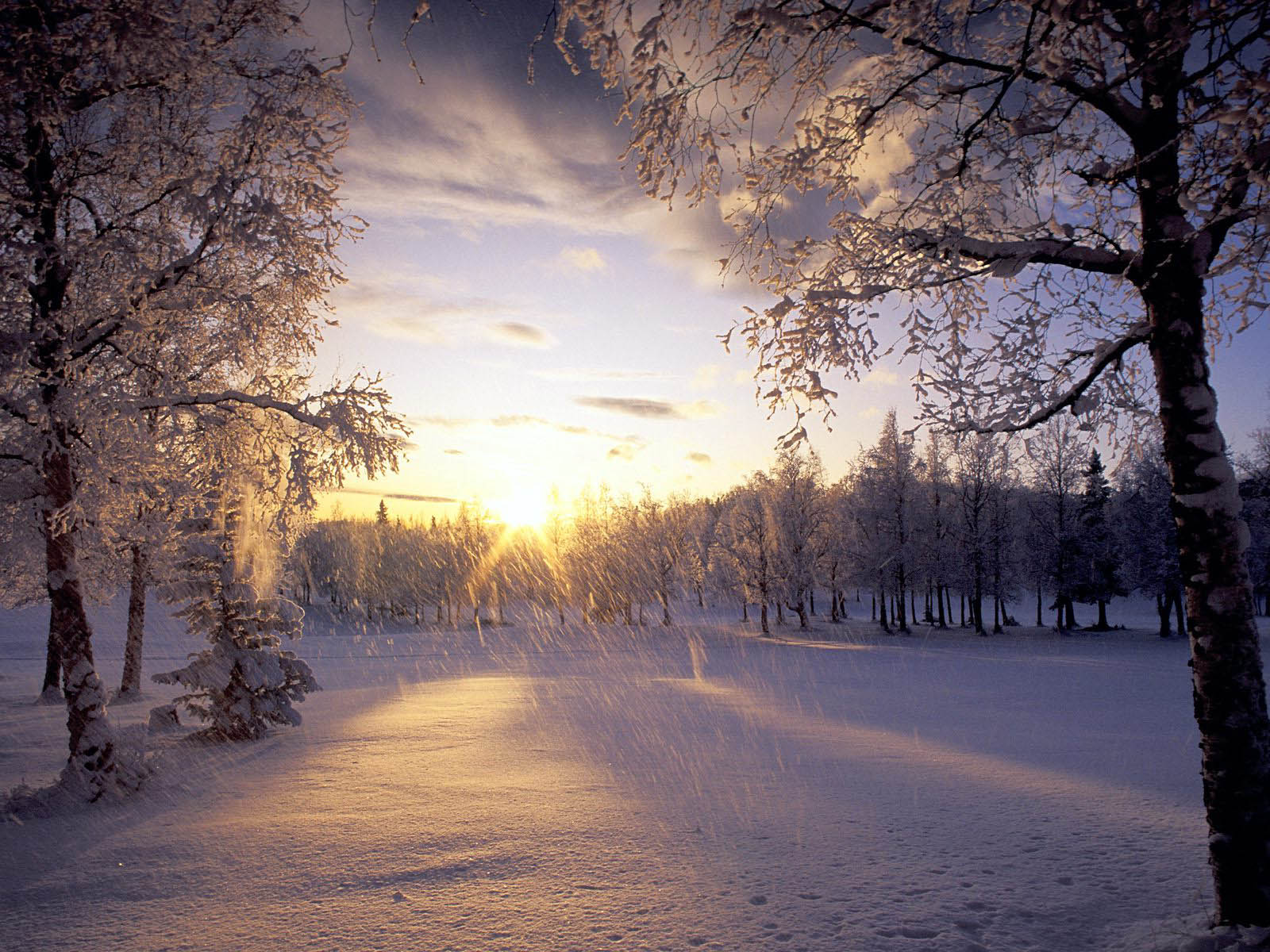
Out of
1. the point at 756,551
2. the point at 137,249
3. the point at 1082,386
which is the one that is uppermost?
the point at 137,249

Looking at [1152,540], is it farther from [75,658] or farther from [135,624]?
[135,624]

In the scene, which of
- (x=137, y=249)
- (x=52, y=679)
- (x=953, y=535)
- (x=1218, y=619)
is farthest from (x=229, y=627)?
(x=953, y=535)

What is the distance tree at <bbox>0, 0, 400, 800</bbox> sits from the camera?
7355mm

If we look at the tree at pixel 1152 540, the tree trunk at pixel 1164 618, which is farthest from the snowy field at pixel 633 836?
the tree trunk at pixel 1164 618

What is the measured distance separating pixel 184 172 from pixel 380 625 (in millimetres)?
78077

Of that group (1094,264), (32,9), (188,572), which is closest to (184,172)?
(32,9)

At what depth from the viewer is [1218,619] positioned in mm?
4375

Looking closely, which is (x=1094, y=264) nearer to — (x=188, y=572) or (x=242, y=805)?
(x=242, y=805)

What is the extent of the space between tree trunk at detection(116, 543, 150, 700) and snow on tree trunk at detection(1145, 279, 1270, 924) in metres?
23.8

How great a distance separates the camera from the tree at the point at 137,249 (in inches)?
290

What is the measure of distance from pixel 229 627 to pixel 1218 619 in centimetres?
1429

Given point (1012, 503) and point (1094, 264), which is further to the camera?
point (1012, 503)

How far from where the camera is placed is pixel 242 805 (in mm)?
7973

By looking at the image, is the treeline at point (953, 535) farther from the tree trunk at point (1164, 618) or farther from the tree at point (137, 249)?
the tree at point (137, 249)
